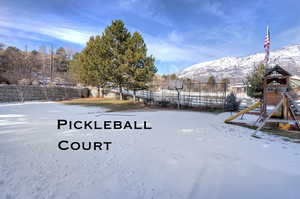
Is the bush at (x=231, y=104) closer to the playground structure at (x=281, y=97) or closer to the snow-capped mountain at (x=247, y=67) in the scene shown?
the playground structure at (x=281, y=97)

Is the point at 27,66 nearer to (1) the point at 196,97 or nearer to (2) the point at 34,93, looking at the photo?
(2) the point at 34,93

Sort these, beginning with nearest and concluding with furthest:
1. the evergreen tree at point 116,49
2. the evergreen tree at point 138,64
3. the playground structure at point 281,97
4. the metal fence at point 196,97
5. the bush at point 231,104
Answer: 1. the playground structure at point 281,97
2. the bush at point 231,104
3. the metal fence at point 196,97
4. the evergreen tree at point 138,64
5. the evergreen tree at point 116,49

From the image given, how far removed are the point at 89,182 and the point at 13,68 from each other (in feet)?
114

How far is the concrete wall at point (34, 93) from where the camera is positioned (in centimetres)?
1435

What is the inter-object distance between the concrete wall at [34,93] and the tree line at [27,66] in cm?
835

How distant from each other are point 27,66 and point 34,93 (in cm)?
1877

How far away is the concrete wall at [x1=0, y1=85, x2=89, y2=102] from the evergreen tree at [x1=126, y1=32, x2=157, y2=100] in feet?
39.7

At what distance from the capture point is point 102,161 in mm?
2643

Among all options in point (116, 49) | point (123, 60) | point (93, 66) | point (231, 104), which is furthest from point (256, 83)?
point (93, 66)

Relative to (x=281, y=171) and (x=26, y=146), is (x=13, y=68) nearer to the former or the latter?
(x=26, y=146)

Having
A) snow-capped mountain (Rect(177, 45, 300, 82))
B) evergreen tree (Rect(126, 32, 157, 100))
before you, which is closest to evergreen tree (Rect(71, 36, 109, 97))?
evergreen tree (Rect(126, 32, 157, 100))

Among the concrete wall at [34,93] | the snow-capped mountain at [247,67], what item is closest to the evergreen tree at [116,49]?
the concrete wall at [34,93]

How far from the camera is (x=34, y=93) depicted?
655 inches

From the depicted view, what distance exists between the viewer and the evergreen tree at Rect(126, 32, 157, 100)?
12750 millimetres
